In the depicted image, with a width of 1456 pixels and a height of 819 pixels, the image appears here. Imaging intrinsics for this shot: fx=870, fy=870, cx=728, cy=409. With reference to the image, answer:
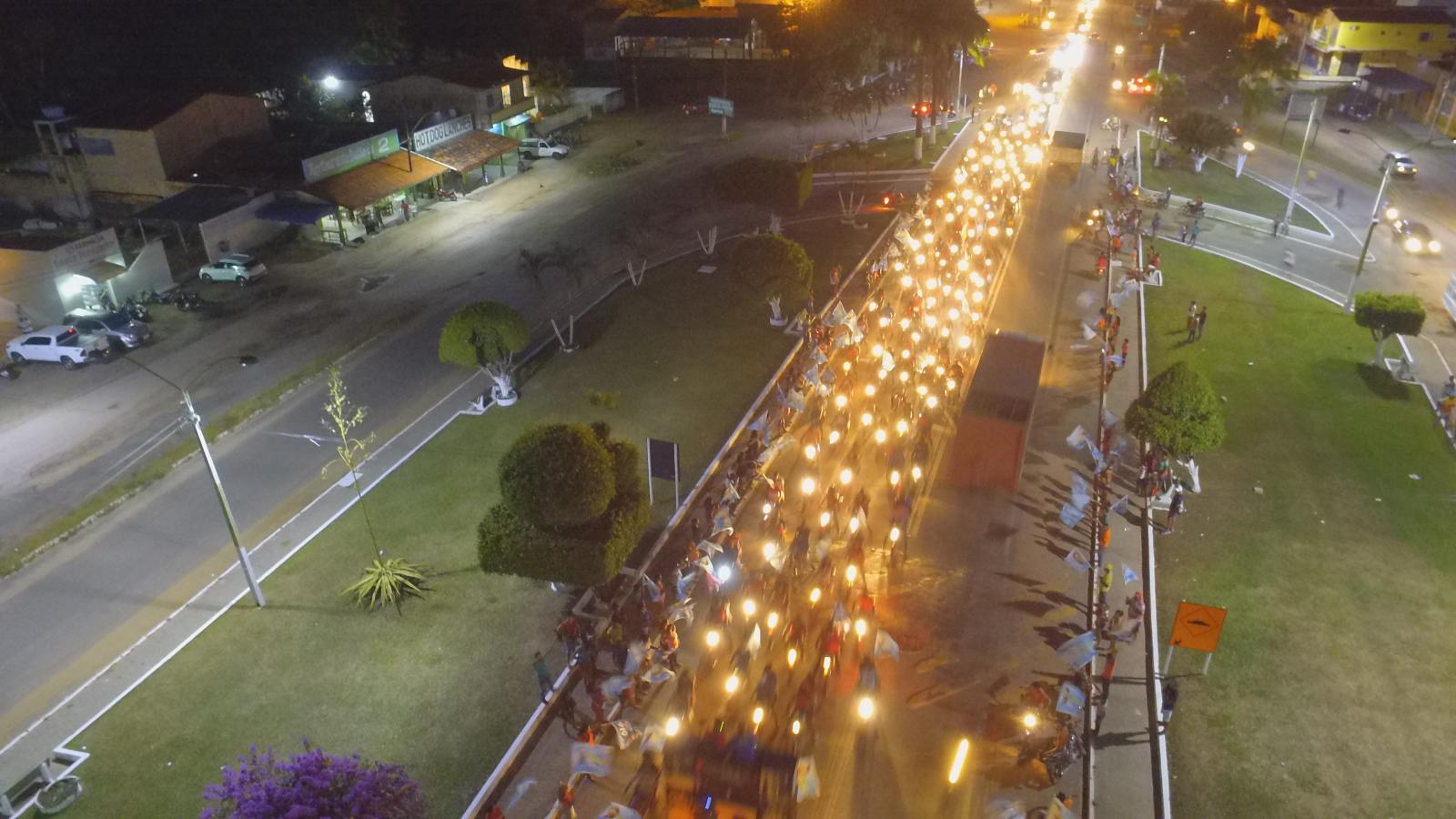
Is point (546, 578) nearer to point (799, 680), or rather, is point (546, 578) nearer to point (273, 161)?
point (799, 680)

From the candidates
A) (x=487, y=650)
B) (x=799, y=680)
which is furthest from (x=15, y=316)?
(x=799, y=680)

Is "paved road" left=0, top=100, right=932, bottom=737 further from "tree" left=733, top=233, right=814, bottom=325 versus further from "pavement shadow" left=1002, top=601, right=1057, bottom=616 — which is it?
"pavement shadow" left=1002, top=601, right=1057, bottom=616

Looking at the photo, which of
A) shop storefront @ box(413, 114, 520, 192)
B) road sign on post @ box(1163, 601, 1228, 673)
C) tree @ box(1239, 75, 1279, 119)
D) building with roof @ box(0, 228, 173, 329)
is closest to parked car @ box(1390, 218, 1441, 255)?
tree @ box(1239, 75, 1279, 119)

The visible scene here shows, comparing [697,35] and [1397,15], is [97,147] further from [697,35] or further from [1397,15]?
[1397,15]

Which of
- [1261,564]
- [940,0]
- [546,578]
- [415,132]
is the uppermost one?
[940,0]

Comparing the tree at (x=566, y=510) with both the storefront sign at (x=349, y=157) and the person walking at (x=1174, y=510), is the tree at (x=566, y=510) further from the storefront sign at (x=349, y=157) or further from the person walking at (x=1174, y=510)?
the storefront sign at (x=349, y=157)

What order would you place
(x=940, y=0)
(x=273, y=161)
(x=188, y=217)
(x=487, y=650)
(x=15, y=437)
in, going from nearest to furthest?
(x=487, y=650)
(x=15, y=437)
(x=188, y=217)
(x=273, y=161)
(x=940, y=0)

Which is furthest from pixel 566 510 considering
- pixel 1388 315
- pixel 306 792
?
pixel 1388 315
